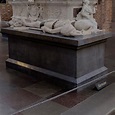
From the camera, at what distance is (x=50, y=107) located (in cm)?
259

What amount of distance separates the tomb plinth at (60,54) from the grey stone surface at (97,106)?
1.12m

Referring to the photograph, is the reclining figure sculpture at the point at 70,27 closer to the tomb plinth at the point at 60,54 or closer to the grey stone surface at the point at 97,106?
the tomb plinth at the point at 60,54

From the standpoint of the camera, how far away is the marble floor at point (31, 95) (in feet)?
8.29

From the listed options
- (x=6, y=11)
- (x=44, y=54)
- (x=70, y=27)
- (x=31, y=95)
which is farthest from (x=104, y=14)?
(x=31, y=95)

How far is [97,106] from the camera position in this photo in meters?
1.81

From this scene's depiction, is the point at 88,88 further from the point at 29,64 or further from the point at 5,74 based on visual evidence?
the point at 5,74

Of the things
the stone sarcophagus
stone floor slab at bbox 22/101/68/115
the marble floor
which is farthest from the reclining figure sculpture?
stone floor slab at bbox 22/101/68/115

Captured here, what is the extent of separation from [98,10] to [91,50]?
407 cm

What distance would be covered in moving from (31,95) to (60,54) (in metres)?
0.70

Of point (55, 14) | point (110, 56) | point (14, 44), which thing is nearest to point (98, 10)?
point (55, 14)

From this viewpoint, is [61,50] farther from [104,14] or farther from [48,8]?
[104,14]

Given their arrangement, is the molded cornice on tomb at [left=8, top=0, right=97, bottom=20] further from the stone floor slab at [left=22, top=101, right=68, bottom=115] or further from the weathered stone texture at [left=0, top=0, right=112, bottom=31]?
the stone floor slab at [left=22, top=101, right=68, bottom=115]

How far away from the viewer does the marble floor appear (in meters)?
2.53

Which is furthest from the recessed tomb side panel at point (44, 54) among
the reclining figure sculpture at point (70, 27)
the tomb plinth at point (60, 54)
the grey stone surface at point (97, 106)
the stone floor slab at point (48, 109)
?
the grey stone surface at point (97, 106)
